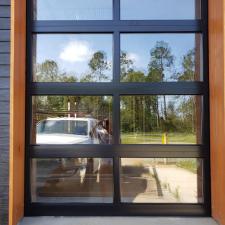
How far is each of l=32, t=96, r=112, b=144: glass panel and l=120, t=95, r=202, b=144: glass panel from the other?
0.67ft

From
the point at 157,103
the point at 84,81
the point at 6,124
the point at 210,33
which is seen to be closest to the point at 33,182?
the point at 6,124

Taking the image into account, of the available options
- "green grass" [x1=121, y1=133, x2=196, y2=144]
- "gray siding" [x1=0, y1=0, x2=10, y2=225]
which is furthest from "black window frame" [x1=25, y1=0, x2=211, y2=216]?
"gray siding" [x1=0, y1=0, x2=10, y2=225]

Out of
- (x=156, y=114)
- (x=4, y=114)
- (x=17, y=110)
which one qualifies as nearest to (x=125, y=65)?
(x=156, y=114)

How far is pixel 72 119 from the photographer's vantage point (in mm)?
3541

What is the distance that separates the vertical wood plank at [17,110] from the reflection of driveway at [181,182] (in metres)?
1.35

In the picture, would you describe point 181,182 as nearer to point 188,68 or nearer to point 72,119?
point 188,68

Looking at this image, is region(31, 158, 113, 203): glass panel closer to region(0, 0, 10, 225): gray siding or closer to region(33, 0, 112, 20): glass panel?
region(0, 0, 10, 225): gray siding

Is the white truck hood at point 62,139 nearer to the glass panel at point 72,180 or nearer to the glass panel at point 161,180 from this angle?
the glass panel at point 72,180

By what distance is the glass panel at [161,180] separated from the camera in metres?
3.49

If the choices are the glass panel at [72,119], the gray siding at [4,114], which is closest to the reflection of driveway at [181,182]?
the glass panel at [72,119]

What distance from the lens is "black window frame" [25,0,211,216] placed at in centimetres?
346

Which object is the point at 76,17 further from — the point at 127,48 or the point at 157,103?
the point at 157,103

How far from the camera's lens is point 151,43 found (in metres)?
3.57

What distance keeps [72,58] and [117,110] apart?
737mm
